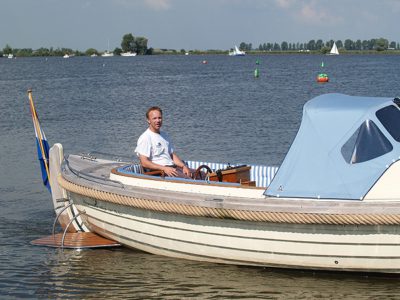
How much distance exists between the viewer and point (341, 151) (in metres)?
9.84

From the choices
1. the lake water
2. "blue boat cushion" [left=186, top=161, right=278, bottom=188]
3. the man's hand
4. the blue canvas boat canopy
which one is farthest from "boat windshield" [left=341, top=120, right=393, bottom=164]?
the man's hand

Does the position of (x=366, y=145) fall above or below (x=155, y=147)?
above

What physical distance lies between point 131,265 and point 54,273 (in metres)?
1.11

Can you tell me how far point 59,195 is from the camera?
41.8ft

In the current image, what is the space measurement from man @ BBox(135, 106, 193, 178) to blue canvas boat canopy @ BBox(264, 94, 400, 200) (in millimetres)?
1872

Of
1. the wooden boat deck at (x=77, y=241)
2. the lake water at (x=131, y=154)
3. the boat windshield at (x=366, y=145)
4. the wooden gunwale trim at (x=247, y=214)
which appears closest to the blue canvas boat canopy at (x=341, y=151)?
the boat windshield at (x=366, y=145)

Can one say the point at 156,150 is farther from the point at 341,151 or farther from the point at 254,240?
the point at 341,151

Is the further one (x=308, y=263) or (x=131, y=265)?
(x=131, y=265)

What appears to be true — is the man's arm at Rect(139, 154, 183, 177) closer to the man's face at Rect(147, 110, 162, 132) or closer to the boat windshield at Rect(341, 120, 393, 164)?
the man's face at Rect(147, 110, 162, 132)

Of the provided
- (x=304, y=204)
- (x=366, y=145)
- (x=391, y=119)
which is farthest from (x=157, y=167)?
(x=391, y=119)

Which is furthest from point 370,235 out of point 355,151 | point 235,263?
point 235,263

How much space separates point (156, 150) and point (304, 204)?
2765mm

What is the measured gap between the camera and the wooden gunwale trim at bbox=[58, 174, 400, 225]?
30.1ft

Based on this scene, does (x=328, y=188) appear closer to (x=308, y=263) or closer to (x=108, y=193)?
(x=308, y=263)
